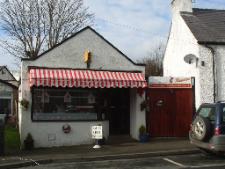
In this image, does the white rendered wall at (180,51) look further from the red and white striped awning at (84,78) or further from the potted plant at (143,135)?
the red and white striped awning at (84,78)

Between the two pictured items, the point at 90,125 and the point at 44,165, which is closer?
the point at 44,165

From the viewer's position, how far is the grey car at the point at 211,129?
12290mm

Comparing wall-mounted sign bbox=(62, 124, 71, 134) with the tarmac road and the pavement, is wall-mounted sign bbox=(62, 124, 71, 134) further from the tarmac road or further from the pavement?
the tarmac road

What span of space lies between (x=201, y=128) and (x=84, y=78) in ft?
18.2

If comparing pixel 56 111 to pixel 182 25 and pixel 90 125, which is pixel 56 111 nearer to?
pixel 90 125

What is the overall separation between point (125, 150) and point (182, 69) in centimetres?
724

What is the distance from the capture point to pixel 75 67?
17438 mm

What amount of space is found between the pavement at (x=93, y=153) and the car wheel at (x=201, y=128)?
70.2 inches

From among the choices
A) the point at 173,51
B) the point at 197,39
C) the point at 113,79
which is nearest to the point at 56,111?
the point at 113,79

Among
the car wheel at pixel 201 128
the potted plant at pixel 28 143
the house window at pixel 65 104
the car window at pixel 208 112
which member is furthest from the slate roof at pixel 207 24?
the potted plant at pixel 28 143

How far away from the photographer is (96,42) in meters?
17.8

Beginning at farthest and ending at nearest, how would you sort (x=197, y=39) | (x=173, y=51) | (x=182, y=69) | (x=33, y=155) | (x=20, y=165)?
(x=173, y=51), (x=182, y=69), (x=197, y=39), (x=33, y=155), (x=20, y=165)

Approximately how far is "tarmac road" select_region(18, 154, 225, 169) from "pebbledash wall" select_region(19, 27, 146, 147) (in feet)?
11.5

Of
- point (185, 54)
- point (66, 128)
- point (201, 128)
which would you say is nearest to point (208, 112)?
point (201, 128)
